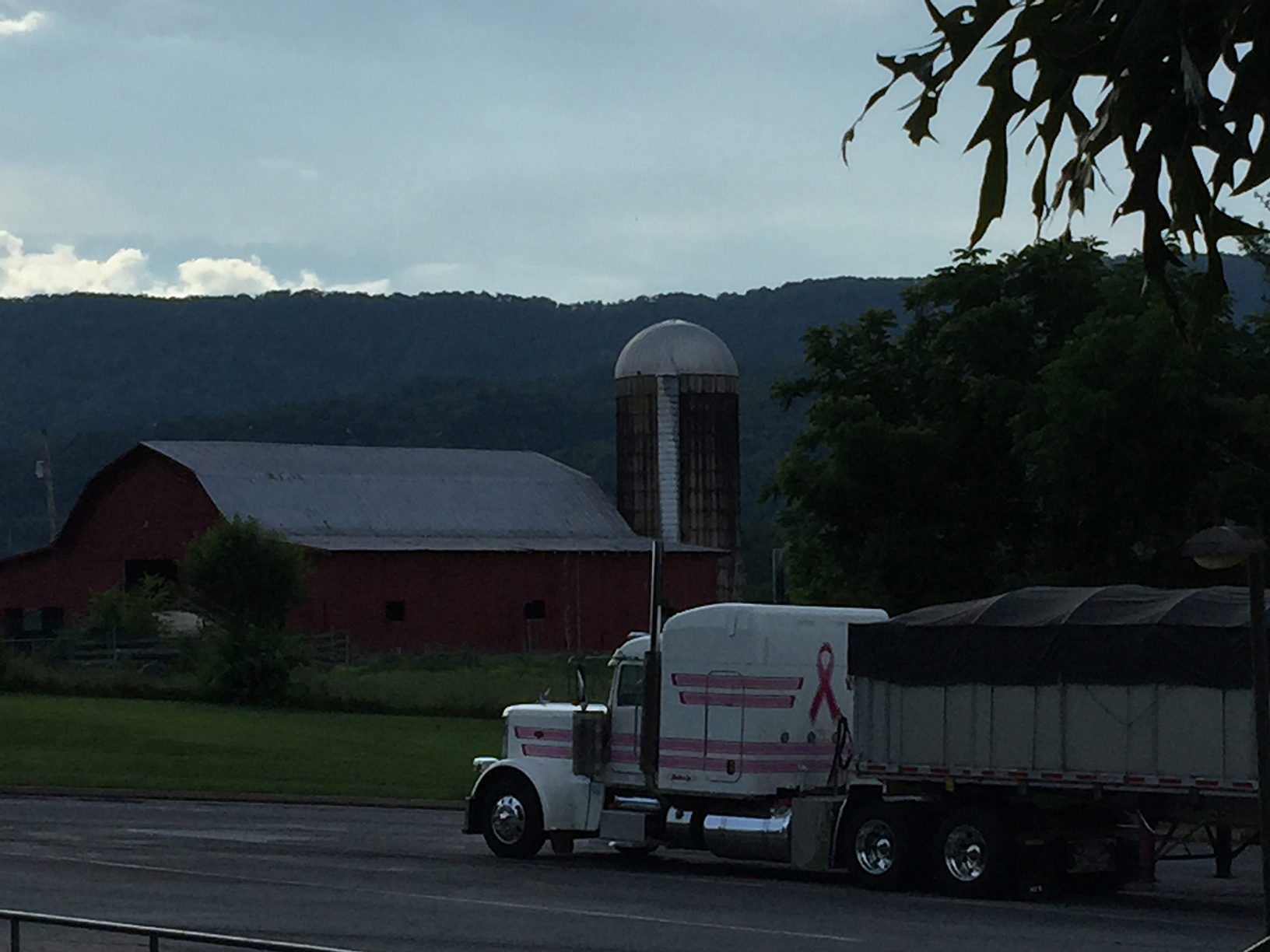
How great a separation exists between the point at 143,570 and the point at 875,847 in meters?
58.2

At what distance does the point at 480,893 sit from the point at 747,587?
94585 mm

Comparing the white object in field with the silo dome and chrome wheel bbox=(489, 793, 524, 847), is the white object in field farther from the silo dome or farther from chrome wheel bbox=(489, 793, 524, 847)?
chrome wheel bbox=(489, 793, 524, 847)

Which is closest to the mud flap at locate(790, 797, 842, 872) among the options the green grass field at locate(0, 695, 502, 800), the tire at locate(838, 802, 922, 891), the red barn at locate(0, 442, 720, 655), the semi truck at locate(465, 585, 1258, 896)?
the semi truck at locate(465, 585, 1258, 896)

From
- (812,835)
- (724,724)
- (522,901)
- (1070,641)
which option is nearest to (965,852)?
(812,835)

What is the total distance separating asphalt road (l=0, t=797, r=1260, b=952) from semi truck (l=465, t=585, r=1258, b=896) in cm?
56

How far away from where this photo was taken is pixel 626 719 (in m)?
Answer: 27.4

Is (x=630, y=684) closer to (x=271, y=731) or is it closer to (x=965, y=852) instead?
(x=965, y=852)

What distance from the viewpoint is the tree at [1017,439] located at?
51.1 meters

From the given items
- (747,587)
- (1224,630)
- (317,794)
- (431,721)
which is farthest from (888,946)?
(747,587)

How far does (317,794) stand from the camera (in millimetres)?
39281

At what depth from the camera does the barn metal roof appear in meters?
78.1

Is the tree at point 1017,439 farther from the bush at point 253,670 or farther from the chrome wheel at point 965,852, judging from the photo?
the chrome wheel at point 965,852

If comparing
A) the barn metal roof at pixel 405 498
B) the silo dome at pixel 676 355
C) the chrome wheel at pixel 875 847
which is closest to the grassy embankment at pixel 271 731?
the barn metal roof at pixel 405 498

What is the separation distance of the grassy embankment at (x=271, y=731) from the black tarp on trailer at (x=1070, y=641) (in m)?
15.8
